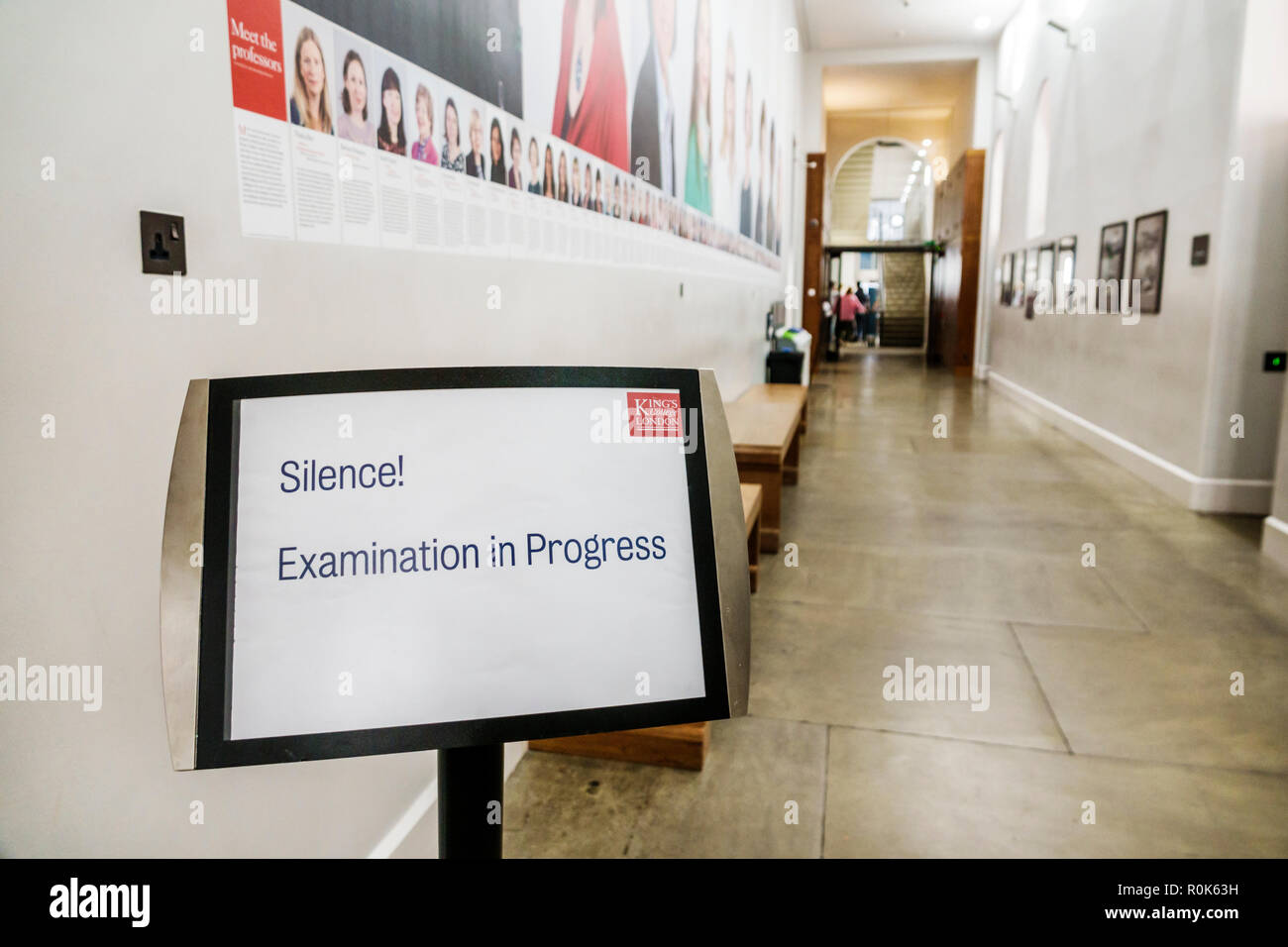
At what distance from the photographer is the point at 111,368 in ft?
3.49

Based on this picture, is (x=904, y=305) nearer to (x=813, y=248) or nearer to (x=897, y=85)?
(x=897, y=85)

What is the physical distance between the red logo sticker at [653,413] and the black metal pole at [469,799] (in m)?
0.41

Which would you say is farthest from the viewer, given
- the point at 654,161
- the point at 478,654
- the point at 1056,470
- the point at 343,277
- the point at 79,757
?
the point at 1056,470

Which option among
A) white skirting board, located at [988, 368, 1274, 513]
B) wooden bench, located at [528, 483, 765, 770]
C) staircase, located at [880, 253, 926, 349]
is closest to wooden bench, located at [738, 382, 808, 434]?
white skirting board, located at [988, 368, 1274, 513]

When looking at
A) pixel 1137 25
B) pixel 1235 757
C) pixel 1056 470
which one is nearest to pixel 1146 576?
pixel 1235 757

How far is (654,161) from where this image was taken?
3.58 m

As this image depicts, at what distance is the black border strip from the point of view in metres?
0.85

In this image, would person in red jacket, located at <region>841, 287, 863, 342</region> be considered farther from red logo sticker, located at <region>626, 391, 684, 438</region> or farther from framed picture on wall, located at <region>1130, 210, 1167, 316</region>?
red logo sticker, located at <region>626, 391, 684, 438</region>

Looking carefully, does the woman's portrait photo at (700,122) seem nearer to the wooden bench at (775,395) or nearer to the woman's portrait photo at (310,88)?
the wooden bench at (775,395)

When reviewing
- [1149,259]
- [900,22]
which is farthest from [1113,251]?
[900,22]

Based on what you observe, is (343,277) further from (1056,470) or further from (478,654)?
(1056,470)

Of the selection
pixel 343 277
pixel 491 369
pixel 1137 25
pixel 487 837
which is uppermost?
pixel 1137 25

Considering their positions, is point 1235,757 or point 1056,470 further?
point 1056,470
